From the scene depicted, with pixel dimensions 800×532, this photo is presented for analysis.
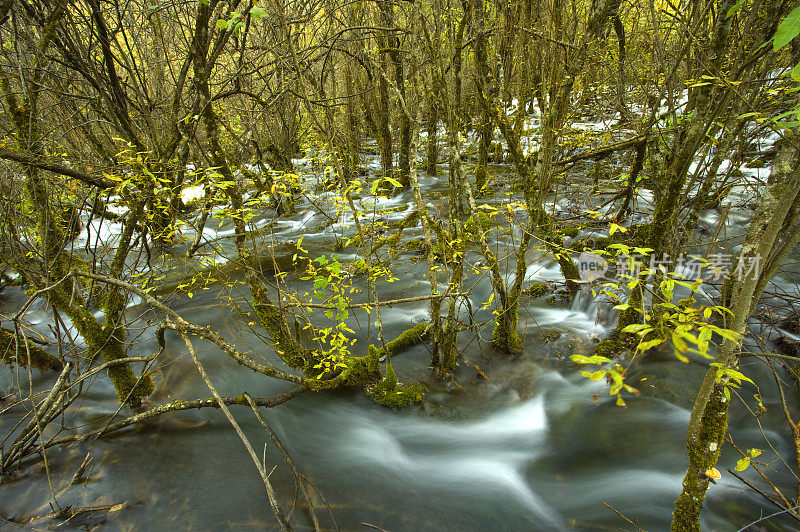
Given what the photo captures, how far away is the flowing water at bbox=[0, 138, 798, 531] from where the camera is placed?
138 inches

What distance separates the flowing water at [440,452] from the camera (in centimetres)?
351

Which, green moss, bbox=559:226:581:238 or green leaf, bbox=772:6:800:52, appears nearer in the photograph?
green leaf, bbox=772:6:800:52

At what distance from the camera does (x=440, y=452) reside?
167 inches

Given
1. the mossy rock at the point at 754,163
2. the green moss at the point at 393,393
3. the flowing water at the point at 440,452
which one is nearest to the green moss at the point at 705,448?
the flowing water at the point at 440,452

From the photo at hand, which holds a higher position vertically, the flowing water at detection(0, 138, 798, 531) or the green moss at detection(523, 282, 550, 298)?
the green moss at detection(523, 282, 550, 298)

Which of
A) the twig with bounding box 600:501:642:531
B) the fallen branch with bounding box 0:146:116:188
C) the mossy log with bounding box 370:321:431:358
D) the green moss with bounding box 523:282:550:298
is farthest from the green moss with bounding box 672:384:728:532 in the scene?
the fallen branch with bounding box 0:146:116:188

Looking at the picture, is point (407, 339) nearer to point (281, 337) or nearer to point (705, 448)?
point (281, 337)


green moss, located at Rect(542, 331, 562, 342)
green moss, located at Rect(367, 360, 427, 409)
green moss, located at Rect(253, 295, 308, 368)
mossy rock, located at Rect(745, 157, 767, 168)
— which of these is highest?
mossy rock, located at Rect(745, 157, 767, 168)

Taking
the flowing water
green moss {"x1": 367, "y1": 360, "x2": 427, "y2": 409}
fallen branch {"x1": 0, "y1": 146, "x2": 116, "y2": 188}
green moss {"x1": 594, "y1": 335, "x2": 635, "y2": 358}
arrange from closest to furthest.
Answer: fallen branch {"x1": 0, "y1": 146, "x2": 116, "y2": 188} → the flowing water → green moss {"x1": 367, "y1": 360, "x2": 427, "y2": 409} → green moss {"x1": 594, "y1": 335, "x2": 635, "y2": 358}

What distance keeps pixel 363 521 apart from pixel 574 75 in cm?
422

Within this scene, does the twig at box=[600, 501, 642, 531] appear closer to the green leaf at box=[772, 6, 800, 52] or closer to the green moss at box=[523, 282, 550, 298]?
the green moss at box=[523, 282, 550, 298]

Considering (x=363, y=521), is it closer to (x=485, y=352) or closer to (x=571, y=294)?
(x=485, y=352)

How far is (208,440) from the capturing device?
13.5 feet

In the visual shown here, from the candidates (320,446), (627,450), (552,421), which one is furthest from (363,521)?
(627,450)
